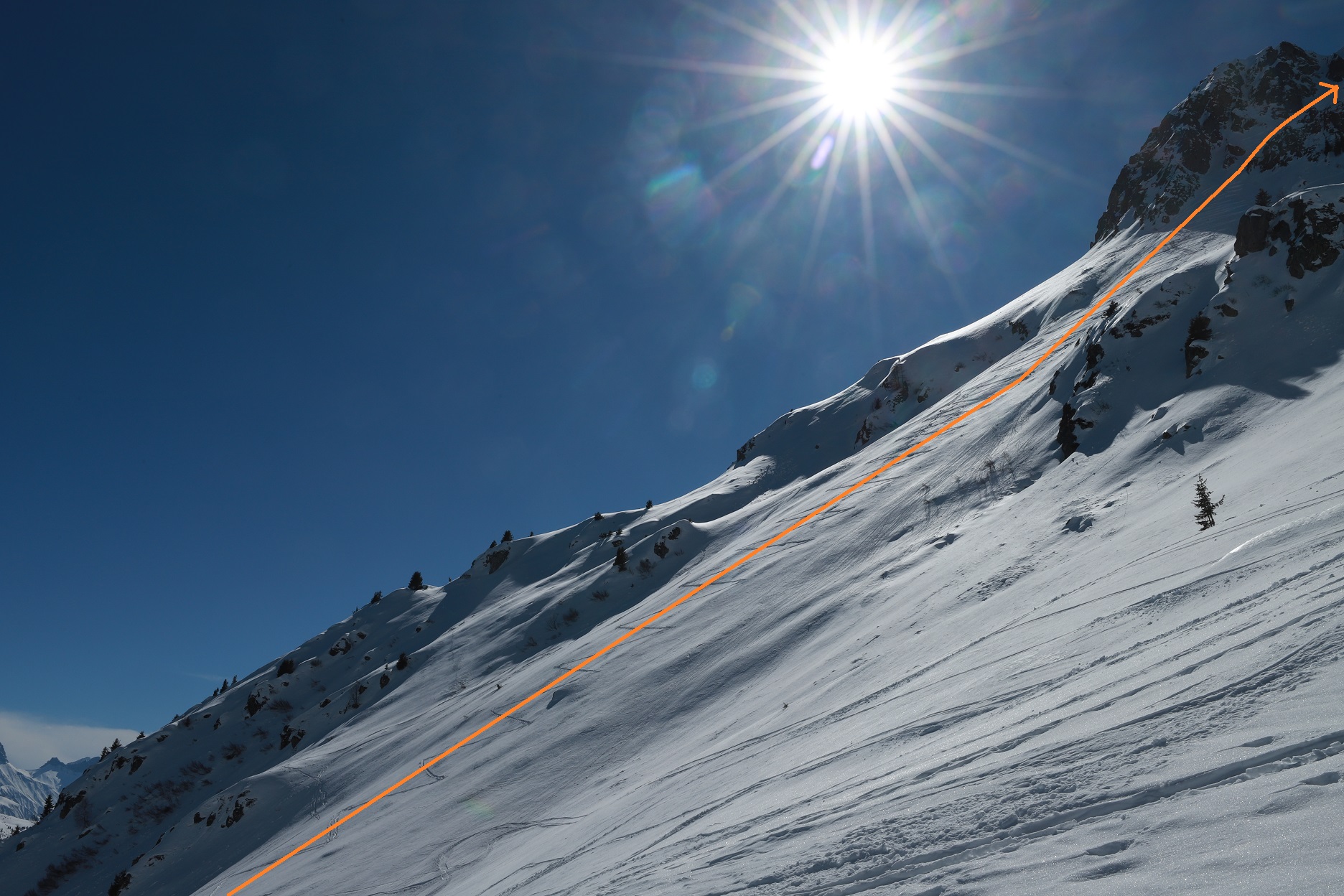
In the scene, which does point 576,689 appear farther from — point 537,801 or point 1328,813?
point 1328,813

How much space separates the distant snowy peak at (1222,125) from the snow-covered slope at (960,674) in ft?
0.83

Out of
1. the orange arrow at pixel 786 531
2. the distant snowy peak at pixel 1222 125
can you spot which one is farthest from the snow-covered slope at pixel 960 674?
the orange arrow at pixel 786 531

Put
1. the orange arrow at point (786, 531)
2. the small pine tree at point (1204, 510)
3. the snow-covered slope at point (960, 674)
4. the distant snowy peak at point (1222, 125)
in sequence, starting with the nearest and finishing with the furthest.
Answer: the snow-covered slope at point (960, 674), the small pine tree at point (1204, 510), the orange arrow at point (786, 531), the distant snowy peak at point (1222, 125)

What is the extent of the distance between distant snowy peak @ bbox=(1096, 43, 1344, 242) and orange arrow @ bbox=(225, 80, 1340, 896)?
3.83 feet

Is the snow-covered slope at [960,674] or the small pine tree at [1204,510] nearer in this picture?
the snow-covered slope at [960,674]

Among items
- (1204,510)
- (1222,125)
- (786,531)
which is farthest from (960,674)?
(1222,125)

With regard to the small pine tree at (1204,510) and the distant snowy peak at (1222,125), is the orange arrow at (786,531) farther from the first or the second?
the small pine tree at (1204,510)

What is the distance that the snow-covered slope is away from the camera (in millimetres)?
4484

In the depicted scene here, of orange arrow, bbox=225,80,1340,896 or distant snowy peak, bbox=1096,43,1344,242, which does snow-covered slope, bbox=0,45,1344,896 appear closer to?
distant snowy peak, bbox=1096,43,1344,242

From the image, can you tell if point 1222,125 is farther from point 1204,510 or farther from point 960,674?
point 960,674

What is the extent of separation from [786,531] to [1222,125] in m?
41.7

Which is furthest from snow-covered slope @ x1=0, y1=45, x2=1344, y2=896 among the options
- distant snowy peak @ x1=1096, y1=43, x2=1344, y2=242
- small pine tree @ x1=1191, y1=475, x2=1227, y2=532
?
small pine tree @ x1=1191, y1=475, x2=1227, y2=532

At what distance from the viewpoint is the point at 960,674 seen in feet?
29.0

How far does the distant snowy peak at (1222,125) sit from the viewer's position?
3794 centimetres
